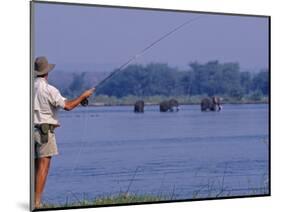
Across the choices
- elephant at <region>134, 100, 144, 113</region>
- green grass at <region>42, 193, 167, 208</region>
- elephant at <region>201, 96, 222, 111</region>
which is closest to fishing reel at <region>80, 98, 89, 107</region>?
elephant at <region>134, 100, 144, 113</region>

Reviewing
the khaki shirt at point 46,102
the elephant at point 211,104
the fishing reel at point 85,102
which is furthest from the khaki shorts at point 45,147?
the elephant at point 211,104

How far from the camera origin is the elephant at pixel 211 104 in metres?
8.67

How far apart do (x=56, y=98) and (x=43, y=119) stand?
24cm

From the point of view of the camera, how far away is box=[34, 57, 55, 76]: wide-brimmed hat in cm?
788

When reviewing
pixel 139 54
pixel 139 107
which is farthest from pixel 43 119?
pixel 139 54

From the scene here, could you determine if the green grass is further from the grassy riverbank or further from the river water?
the grassy riverbank

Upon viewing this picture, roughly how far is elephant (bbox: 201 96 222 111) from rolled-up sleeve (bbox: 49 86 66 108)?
1559mm

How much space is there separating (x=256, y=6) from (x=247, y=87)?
882 mm

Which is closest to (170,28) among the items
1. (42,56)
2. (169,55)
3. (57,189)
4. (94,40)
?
(169,55)

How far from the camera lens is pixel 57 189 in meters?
8.02

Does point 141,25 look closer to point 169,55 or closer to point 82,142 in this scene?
point 169,55

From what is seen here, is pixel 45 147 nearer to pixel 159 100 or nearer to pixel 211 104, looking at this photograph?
pixel 159 100

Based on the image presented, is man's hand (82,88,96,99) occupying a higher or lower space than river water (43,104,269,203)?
higher

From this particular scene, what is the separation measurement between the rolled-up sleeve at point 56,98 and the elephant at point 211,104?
1.56 meters
